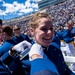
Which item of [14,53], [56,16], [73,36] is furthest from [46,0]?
[14,53]

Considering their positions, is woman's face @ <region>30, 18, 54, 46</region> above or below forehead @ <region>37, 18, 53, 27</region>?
below

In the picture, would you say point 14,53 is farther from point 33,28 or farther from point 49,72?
point 49,72

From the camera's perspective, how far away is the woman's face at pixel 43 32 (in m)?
1.34

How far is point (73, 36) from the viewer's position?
22.3ft

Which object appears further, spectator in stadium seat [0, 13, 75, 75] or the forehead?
the forehead

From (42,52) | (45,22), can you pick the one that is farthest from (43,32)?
(42,52)

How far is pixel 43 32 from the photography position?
1346 mm

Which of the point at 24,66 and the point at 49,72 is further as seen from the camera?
the point at 24,66

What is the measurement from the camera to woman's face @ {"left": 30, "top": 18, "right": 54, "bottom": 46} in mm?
1340

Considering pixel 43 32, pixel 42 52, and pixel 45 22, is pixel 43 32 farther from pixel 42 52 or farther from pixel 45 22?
pixel 42 52

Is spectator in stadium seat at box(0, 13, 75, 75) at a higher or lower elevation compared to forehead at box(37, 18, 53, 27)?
lower

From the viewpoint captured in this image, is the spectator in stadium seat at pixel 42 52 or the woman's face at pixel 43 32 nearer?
the spectator in stadium seat at pixel 42 52

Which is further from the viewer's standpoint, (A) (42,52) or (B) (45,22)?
(B) (45,22)

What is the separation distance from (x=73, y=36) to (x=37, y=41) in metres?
5.55
